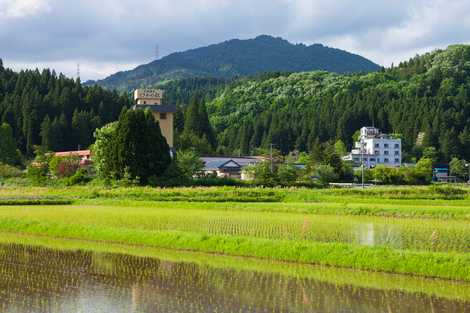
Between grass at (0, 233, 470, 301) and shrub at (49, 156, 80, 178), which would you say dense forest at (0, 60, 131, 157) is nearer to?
shrub at (49, 156, 80, 178)

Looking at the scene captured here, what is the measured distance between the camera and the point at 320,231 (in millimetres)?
20781

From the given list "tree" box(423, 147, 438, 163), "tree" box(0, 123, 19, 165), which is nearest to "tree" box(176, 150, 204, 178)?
"tree" box(0, 123, 19, 165)

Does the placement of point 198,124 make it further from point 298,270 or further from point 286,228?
point 298,270

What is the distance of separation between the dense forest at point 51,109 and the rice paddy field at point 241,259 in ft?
216

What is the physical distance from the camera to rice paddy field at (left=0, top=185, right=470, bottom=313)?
40.4 ft

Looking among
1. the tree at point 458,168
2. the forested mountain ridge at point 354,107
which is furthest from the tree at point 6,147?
the tree at point 458,168

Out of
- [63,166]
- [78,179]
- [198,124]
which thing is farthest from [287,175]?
[198,124]

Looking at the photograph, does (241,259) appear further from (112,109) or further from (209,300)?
(112,109)

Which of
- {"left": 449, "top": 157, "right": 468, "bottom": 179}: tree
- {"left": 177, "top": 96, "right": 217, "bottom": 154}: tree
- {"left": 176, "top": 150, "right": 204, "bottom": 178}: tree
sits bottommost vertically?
{"left": 449, "top": 157, "right": 468, "bottom": 179}: tree

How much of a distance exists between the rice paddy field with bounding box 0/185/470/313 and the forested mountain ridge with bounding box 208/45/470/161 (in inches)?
3313

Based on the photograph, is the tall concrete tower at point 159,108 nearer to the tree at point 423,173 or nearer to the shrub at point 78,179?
the shrub at point 78,179

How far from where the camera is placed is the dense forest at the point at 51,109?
92.6m

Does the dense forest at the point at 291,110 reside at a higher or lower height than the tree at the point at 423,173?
higher

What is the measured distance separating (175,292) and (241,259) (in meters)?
4.65
